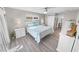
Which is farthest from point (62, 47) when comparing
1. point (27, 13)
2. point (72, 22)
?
point (27, 13)

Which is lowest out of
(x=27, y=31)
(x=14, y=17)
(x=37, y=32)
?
(x=27, y=31)

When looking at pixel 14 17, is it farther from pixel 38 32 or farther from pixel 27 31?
pixel 38 32

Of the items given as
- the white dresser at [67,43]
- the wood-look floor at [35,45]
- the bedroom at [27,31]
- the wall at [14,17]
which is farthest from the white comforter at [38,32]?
the white dresser at [67,43]

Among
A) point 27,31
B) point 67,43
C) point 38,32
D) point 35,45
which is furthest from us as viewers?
point 27,31

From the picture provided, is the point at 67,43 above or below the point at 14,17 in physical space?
below

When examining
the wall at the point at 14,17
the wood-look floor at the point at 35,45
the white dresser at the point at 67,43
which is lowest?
the wood-look floor at the point at 35,45

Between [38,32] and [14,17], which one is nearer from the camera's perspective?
[38,32]

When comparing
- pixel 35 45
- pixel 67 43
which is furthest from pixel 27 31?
pixel 67 43

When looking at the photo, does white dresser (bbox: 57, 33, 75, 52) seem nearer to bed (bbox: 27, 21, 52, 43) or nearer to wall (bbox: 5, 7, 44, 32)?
bed (bbox: 27, 21, 52, 43)

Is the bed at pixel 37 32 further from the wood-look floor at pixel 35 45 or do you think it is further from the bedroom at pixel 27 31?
the wood-look floor at pixel 35 45

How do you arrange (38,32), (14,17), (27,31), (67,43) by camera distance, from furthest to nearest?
(27,31) < (14,17) < (38,32) < (67,43)

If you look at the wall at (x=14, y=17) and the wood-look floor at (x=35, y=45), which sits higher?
the wall at (x=14, y=17)
